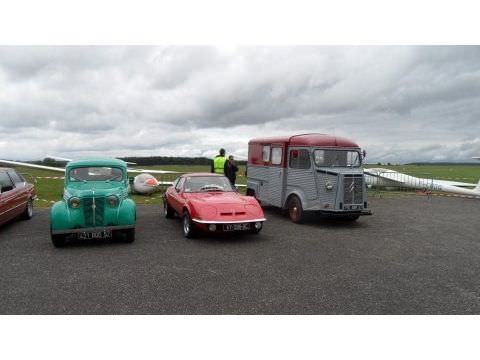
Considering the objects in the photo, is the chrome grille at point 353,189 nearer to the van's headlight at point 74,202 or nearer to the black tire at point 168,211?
the black tire at point 168,211

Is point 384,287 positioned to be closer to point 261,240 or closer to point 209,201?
point 261,240

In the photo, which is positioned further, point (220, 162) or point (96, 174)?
point (220, 162)

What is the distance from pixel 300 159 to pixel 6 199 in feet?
28.5

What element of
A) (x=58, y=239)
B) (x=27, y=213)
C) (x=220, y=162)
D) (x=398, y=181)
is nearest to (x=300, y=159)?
(x=220, y=162)

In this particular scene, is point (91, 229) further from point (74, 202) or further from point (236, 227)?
point (236, 227)

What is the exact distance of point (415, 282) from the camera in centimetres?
589

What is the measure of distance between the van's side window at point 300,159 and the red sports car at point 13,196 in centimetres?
851

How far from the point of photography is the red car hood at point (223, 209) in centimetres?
841

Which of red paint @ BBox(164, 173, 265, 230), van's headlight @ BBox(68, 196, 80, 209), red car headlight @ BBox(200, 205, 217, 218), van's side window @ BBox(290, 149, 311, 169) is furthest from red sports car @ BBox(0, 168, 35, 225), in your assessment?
van's side window @ BBox(290, 149, 311, 169)

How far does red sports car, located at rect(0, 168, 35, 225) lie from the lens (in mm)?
9266

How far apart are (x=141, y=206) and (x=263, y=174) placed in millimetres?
5462

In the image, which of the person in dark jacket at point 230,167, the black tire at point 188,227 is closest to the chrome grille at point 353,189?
the black tire at point 188,227

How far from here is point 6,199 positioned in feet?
30.7

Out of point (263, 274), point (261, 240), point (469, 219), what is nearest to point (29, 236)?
point (261, 240)
